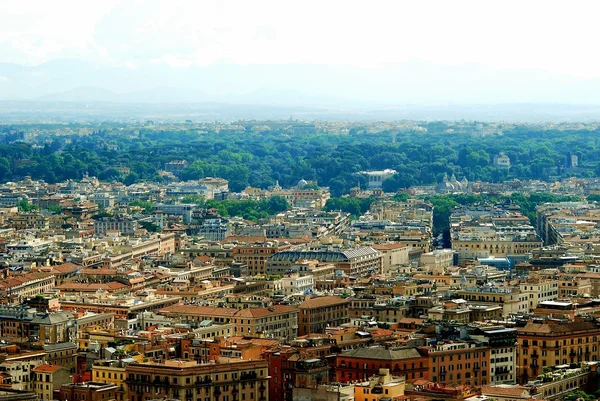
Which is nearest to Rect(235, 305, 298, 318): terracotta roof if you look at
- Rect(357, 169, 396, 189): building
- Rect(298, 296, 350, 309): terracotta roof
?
Rect(298, 296, 350, 309): terracotta roof

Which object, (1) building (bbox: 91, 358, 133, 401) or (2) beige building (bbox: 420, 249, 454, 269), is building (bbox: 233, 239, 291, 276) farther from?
(1) building (bbox: 91, 358, 133, 401)

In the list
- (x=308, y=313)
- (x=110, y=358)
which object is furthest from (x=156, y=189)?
(x=110, y=358)

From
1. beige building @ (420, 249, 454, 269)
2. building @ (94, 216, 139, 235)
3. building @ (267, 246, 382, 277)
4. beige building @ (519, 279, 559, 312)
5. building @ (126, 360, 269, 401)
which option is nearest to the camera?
building @ (126, 360, 269, 401)

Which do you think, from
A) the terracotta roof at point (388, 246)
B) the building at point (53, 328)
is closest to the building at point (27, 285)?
the building at point (53, 328)

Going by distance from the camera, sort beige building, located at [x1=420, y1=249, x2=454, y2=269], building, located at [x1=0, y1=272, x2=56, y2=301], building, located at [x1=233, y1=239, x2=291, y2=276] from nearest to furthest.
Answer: building, located at [x1=0, y1=272, x2=56, y2=301] < building, located at [x1=233, y1=239, x2=291, y2=276] < beige building, located at [x1=420, y1=249, x2=454, y2=269]

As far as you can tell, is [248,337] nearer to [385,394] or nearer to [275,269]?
[385,394]

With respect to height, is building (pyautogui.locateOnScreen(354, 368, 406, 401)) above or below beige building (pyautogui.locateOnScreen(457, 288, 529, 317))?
above
